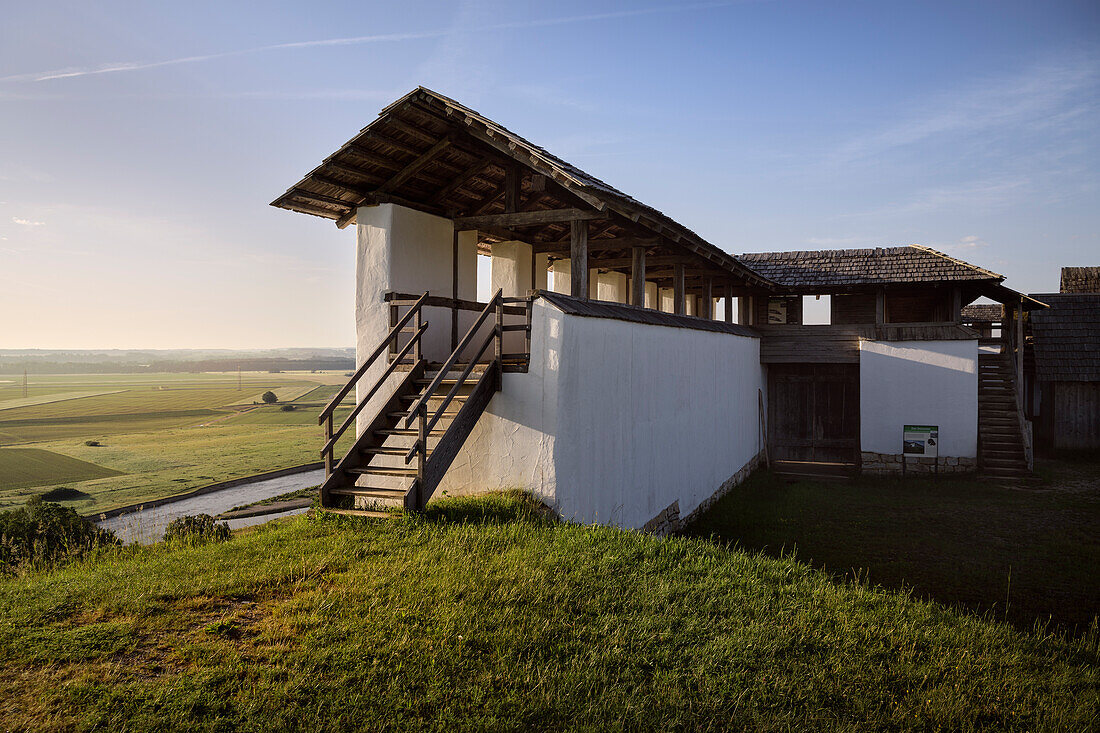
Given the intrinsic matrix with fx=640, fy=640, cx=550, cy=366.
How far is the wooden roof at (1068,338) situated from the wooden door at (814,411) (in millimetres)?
6492

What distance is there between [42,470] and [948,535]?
4437 centimetres

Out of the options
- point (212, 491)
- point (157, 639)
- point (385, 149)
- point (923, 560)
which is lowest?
point (212, 491)

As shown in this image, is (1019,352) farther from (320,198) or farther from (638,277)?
(320,198)

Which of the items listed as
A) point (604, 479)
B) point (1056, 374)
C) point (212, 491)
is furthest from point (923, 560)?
point (212, 491)

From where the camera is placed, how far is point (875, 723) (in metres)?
4.36

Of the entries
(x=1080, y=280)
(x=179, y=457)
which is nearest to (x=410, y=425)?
(x=1080, y=280)

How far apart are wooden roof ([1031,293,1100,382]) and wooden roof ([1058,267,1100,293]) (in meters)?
3.97

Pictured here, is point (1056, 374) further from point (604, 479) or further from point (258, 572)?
point (258, 572)

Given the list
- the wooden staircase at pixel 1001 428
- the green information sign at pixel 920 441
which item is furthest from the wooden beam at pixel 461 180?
the wooden staircase at pixel 1001 428

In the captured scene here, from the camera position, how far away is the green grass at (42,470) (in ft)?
114

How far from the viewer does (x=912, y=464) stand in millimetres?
17484

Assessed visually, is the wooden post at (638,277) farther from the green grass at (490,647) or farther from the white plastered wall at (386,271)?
A: the green grass at (490,647)

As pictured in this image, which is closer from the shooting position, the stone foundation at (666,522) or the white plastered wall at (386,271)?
the white plastered wall at (386,271)

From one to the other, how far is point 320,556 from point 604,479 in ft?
12.8
